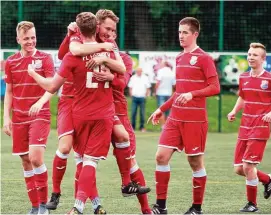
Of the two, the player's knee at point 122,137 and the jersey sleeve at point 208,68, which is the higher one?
the jersey sleeve at point 208,68

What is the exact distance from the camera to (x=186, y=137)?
1031cm

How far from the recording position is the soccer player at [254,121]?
36.8 feet

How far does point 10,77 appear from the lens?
10.4 m

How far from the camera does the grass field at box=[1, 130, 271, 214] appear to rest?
435 inches

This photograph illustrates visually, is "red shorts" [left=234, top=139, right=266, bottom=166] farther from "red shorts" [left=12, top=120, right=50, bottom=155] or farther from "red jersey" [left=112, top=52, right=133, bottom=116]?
"red shorts" [left=12, top=120, right=50, bottom=155]

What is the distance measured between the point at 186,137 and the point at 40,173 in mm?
1654

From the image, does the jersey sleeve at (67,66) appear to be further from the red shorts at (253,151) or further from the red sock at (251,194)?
the red sock at (251,194)

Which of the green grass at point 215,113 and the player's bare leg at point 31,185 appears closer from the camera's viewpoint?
the player's bare leg at point 31,185

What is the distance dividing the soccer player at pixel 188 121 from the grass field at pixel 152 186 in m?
0.42

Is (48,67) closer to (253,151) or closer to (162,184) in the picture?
(162,184)

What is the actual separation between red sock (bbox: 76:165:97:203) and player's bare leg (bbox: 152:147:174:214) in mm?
1549

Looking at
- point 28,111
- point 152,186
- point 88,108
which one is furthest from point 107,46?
point 152,186

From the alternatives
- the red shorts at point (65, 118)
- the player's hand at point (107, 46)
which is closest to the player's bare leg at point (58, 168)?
the red shorts at point (65, 118)

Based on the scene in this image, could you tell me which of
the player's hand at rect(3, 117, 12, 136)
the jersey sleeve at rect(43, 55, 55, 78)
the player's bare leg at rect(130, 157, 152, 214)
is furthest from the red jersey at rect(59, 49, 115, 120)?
the player's hand at rect(3, 117, 12, 136)
